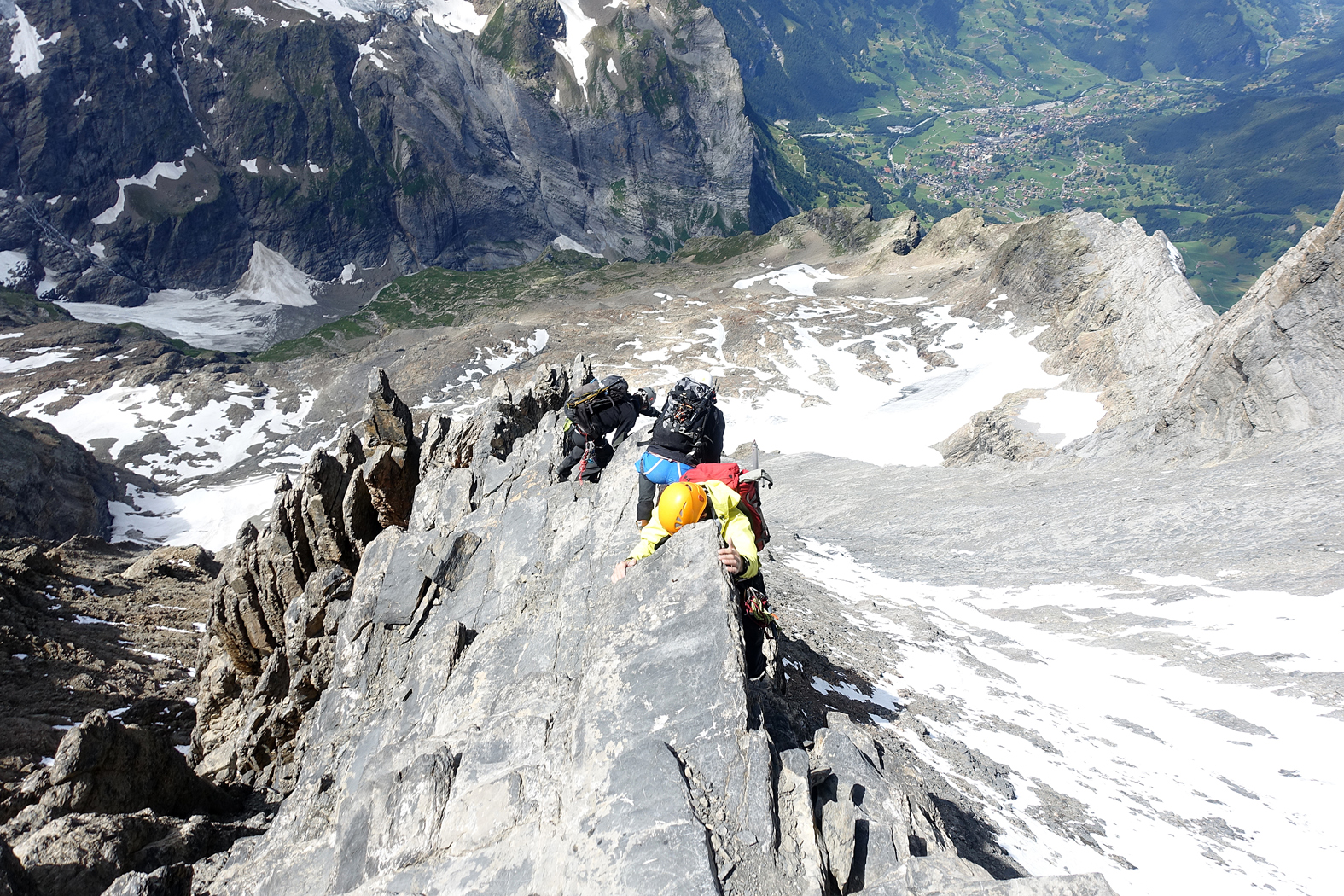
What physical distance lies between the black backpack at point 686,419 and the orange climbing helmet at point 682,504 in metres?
1.75

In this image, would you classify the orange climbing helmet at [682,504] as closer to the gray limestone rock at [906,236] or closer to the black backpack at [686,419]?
the black backpack at [686,419]

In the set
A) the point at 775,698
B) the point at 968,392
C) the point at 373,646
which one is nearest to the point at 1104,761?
the point at 775,698

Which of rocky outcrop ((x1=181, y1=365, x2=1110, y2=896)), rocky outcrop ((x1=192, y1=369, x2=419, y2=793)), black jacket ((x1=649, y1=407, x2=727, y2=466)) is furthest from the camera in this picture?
rocky outcrop ((x1=192, y1=369, x2=419, y2=793))

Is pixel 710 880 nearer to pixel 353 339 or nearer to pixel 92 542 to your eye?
pixel 92 542

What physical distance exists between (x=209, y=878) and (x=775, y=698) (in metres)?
8.61

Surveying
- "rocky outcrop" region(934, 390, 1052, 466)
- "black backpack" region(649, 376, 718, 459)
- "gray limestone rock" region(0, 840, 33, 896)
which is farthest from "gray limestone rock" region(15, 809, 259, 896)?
"rocky outcrop" region(934, 390, 1052, 466)

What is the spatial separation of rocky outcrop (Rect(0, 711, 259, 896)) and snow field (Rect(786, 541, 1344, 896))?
1371cm

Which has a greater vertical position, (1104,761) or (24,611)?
(24,611)

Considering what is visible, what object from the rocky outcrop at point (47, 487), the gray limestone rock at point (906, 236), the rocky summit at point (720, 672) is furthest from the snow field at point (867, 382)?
the rocky outcrop at point (47, 487)

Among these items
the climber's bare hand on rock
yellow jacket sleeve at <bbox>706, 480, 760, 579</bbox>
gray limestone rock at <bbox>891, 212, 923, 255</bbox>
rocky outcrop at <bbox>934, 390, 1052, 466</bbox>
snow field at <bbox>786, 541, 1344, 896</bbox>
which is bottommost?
rocky outcrop at <bbox>934, 390, 1052, 466</bbox>

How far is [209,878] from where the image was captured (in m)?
9.58

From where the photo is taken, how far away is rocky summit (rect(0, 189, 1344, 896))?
762 cm

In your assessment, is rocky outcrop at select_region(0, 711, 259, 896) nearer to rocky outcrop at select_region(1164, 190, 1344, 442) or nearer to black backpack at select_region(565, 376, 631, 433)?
black backpack at select_region(565, 376, 631, 433)

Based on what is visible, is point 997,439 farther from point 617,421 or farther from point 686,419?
point 686,419
